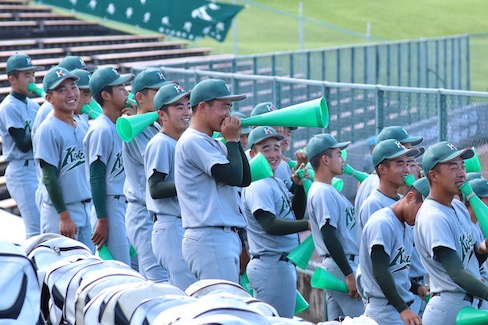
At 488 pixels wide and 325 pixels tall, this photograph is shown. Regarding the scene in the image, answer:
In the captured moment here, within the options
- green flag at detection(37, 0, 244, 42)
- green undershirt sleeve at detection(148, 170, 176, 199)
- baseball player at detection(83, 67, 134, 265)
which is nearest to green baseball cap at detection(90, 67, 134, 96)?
baseball player at detection(83, 67, 134, 265)

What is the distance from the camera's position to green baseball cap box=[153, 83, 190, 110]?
19.0 ft

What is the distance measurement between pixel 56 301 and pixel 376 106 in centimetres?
450

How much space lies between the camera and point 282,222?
6258 mm

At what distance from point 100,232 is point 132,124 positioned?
1.04 m

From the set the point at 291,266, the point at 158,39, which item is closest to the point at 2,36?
the point at 158,39

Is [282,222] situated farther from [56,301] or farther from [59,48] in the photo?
[59,48]

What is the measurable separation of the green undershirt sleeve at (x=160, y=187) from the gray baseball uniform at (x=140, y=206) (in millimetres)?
Result: 534

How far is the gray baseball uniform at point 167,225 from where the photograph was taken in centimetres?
579

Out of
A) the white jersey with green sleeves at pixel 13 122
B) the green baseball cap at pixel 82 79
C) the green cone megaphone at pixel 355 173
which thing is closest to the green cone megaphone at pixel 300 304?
the green cone megaphone at pixel 355 173

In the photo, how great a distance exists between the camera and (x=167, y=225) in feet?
19.1

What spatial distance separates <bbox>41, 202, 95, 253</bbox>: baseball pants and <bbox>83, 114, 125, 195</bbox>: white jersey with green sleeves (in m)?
0.60

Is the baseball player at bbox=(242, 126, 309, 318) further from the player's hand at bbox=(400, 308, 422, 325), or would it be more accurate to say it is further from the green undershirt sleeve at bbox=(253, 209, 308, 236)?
the player's hand at bbox=(400, 308, 422, 325)

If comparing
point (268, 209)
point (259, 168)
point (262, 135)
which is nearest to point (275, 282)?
point (268, 209)

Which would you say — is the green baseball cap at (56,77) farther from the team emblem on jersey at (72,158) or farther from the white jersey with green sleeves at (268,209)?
the white jersey with green sleeves at (268,209)
